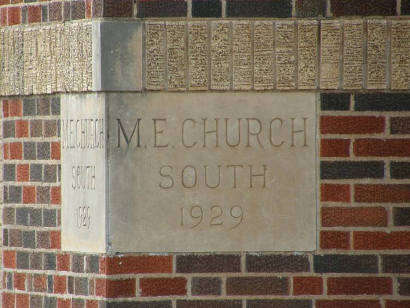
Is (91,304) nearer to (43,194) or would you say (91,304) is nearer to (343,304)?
(43,194)

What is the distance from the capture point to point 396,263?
466 centimetres

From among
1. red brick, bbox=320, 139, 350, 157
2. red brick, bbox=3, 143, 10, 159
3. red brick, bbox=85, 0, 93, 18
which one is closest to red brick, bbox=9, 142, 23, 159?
red brick, bbox=3, 143, 10, 159

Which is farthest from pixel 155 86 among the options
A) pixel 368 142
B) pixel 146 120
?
pixel 368 142

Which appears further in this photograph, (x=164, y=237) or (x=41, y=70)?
(x=41, y=70)

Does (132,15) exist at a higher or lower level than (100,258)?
higher

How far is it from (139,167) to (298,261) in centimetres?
78

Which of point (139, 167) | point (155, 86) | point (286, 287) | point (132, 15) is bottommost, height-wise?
point (286, 287)

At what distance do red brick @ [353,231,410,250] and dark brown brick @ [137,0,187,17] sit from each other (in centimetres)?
120

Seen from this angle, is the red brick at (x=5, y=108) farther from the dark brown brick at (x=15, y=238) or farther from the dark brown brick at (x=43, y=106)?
the dark brown brick at (x=15, y=238)

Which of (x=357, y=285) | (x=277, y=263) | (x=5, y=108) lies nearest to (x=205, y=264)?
(x=277, y=263)

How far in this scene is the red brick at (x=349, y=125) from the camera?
4.65 meters

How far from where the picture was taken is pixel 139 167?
4.60 meters

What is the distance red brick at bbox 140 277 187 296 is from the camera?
459cm

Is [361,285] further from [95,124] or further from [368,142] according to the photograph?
[95,124]
